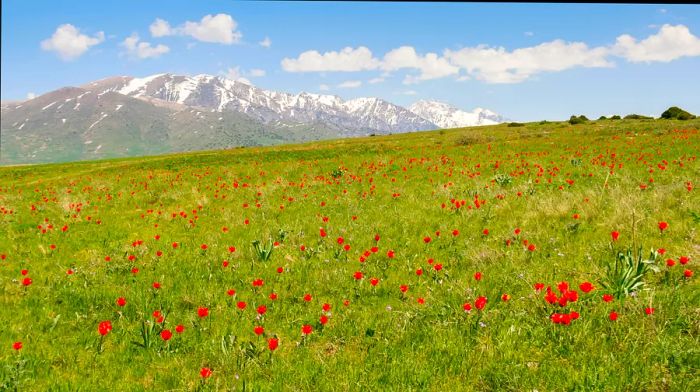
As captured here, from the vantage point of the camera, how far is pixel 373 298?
6.00 m

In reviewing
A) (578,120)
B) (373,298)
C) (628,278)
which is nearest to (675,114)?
(578,120)

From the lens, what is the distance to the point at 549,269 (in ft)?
20.2

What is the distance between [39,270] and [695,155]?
843 inches

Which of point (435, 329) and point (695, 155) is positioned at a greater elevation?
point (695, 155)

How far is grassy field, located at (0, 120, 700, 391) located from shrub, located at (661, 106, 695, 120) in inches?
2196

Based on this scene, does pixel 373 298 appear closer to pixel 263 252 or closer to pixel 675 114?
pixel 263 252

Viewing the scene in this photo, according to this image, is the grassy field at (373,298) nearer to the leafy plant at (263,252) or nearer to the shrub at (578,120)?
the leafy plant at (263,252)

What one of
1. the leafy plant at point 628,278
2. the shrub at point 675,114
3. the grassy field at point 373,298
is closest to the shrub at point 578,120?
the shrub at point 675,114

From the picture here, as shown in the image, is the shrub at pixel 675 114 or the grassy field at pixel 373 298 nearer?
the grassy field at pixel 373 298

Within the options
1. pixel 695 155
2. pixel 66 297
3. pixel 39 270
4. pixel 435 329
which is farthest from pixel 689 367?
pixel 695 155

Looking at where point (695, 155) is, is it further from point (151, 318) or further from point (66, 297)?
point (66, 297)

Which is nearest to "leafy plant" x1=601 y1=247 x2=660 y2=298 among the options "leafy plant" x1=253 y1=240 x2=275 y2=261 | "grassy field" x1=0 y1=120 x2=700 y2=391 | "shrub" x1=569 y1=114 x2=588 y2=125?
"grassy field" x1=0 y1=120 x2=700 y2=391

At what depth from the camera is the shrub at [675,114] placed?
5434cm

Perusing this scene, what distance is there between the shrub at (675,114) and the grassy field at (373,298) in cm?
5577
